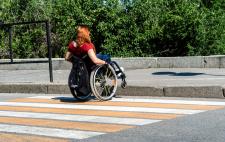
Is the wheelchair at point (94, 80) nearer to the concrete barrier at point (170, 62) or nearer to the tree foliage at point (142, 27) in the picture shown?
the concrete barrier at point (170, 62)

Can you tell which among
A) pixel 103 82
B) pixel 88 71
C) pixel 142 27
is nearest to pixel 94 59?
pixel 88 71

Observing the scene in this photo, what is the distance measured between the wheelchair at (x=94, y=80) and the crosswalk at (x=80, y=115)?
0.56 ft

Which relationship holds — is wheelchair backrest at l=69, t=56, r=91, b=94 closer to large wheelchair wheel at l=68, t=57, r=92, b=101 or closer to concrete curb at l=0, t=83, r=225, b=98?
large wheelchair wheel at l=68, t=57, r=92, b=101

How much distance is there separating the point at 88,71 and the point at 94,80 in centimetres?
25

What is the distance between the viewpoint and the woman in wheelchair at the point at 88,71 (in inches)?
398

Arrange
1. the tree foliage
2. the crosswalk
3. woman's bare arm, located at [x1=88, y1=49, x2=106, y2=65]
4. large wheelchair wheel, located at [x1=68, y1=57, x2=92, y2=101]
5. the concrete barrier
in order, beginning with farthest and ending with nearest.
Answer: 1. the tree foliage
2. the concrete barrier
3. large wheelchair wheel, located at [x1=68, y1=57, x2=92, y2=101]
4. woman's bare arm, located at [x1=88, y1=49, x2=106, y2=65]
5. the crosswalk

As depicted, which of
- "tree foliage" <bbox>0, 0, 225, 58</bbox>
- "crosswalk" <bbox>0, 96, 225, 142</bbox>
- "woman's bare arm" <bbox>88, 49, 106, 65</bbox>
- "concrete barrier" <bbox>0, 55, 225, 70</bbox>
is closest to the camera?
"crosswalk" <bbox>0, 96, 225, 142</bbox>

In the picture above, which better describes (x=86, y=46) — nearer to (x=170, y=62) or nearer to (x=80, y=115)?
(x=80, y=115)

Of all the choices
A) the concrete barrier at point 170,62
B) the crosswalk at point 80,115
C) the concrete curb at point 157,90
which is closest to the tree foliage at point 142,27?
the concrete barrier at point 170,62

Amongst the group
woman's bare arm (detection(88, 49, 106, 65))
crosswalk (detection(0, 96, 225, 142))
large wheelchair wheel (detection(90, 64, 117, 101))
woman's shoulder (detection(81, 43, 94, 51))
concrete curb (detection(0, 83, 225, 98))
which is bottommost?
crosswalk (detection(0, 96, 225, 142))

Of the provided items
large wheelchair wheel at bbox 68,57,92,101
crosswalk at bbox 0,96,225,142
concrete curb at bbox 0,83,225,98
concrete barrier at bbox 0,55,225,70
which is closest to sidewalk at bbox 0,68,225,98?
concrete curb at bbox 0,83,225,98

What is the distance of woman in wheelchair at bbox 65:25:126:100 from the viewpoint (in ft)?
33.2

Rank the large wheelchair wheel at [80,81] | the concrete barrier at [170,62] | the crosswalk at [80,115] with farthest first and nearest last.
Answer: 1. the concrete barrier at [170,62]
2. the large wheelchair wheel at [80,81]
3. the crosswalk at [80,115]

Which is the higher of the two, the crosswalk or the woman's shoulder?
the woman's shoulder
